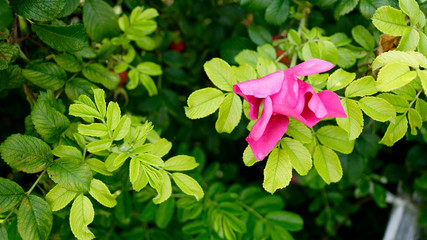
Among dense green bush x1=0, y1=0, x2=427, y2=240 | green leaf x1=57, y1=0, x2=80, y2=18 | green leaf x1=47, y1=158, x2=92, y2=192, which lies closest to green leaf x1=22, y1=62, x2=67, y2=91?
dense green bush x1=0, y1=0, x2=427, y2=240

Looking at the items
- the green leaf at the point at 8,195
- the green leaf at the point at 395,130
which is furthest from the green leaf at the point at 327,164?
the green leaf at the point at 8,195

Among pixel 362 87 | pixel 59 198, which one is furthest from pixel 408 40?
pixel 59 198

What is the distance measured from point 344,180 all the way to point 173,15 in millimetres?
929

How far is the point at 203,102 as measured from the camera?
791mm

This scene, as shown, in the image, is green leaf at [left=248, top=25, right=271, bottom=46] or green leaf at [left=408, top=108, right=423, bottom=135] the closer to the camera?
green leaf at [left=408, top=108, right=423, bottom=135]

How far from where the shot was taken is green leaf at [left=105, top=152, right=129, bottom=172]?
2.47ft

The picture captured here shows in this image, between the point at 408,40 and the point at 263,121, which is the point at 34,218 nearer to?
the point at 263,121

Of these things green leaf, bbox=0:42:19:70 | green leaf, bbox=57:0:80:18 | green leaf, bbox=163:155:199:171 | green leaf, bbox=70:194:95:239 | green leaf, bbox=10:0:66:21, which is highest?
green leaf, bbox=10:0:66:21

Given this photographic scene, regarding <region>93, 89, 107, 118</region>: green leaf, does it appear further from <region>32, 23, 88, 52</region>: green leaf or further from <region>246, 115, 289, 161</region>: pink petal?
<region>246, 115, 289, 161</region>: pink petal

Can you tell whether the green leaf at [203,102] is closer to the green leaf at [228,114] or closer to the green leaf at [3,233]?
the green leaf at [228,114]

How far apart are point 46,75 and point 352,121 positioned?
707 mm

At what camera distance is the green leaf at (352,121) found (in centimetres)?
74

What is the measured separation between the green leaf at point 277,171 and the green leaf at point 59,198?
40 centimetres

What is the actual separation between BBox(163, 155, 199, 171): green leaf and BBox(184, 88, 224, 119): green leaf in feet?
0.49
